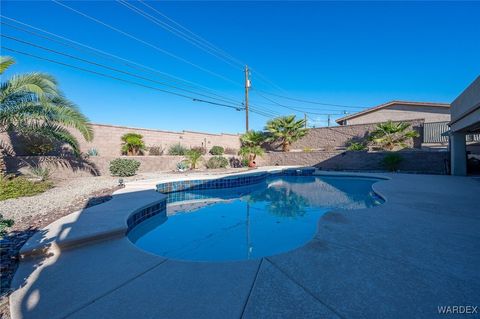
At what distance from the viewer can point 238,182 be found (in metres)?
10.4

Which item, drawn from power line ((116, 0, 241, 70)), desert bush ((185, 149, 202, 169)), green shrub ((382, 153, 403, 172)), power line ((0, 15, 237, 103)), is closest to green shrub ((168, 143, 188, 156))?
desert bush ((185, 149, 202, 169))

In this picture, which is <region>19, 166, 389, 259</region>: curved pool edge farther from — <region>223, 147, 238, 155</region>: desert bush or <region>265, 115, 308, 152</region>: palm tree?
<region>223, 147, 238, 155</region>: desert bush

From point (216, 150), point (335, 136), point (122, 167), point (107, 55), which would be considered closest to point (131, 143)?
point (122, 167)

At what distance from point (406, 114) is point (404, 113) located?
0.58ft

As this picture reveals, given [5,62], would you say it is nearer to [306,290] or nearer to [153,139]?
[306,290]

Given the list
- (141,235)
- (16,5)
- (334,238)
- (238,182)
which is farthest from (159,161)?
(334,238)

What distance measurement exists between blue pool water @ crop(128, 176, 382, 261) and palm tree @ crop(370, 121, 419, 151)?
28.8ft

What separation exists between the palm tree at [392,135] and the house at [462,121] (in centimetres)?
429

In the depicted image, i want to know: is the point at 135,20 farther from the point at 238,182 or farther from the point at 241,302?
the point at 241,302

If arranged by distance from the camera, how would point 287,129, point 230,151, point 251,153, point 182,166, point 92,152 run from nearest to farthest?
1. point 92,152
2. point 182,166
3. point 251,153
4. point 287,129
5. point 230,151

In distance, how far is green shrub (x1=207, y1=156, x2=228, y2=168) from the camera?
16417 millimetres

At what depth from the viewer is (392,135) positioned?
1471 cm

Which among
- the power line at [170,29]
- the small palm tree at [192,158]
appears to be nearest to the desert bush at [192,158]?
the small palm tree at [192,158]

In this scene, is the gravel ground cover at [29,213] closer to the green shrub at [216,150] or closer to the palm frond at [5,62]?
the palm frond at [5,62]
